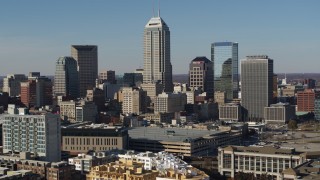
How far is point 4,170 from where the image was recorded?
30156 millimetres

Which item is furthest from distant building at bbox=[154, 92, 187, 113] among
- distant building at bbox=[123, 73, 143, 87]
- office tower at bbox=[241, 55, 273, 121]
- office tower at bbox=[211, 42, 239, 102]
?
distant building at bbox=[123, 73, 143, 87]

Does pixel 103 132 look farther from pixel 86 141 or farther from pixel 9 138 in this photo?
pixel 9 138

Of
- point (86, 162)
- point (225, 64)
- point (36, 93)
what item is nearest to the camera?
point (86, 162)

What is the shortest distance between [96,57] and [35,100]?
29.3 m

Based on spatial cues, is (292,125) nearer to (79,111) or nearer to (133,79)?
(79,111)

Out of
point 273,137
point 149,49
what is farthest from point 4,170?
point 149,49

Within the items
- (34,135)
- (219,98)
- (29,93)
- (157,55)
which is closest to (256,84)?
(219,98)

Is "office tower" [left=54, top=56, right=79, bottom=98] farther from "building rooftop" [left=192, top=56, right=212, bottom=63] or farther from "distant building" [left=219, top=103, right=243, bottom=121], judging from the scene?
"distant building" [left=219, top=103, right=243, bottom=121]

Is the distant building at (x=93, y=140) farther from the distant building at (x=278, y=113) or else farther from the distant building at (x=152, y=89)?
the distant building at (x=152, y=89)

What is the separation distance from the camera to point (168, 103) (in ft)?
270

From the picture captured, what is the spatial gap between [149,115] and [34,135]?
37.5m

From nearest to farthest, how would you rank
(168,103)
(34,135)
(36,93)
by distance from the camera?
(34,135)
(168,103)
(36,93)

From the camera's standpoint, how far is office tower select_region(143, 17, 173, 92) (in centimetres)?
10794

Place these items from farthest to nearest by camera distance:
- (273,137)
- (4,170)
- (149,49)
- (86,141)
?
(149,49)
(273,137)
(86,141)
(4,170)
